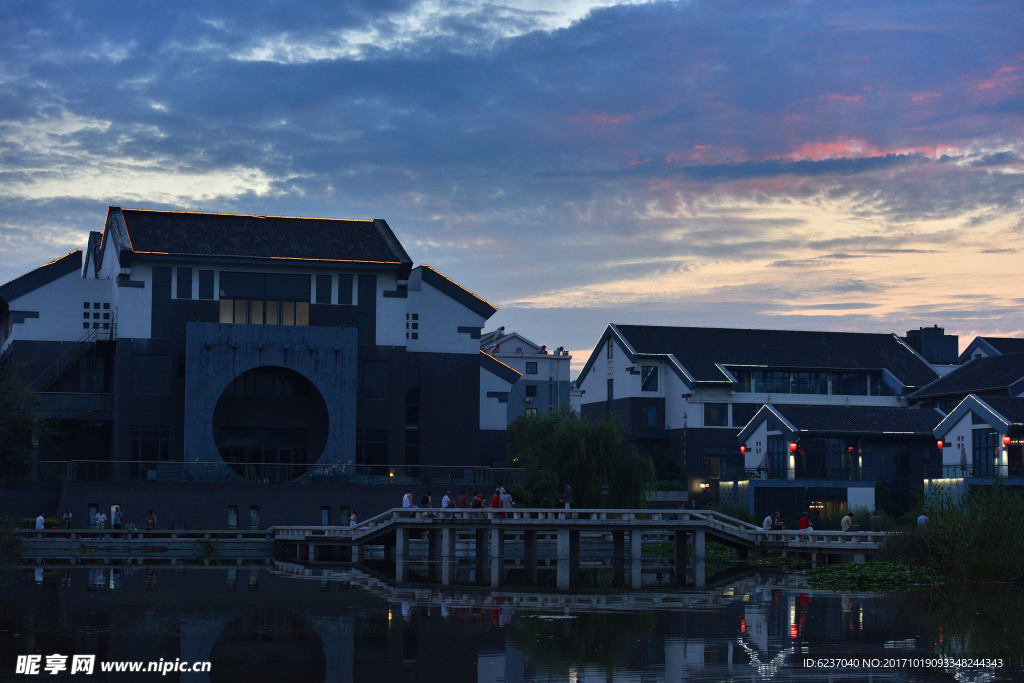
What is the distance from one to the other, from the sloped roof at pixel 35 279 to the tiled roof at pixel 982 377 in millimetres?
49822

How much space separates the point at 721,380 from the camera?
8231 cm

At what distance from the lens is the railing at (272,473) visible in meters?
54.4

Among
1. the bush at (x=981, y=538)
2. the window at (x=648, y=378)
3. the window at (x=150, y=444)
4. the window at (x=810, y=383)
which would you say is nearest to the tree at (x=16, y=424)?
the window at (x=150, y=444)

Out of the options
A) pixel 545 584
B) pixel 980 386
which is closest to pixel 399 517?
pixel 545 584

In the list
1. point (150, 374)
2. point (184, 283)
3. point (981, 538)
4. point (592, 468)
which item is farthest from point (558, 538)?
point (184, 283)

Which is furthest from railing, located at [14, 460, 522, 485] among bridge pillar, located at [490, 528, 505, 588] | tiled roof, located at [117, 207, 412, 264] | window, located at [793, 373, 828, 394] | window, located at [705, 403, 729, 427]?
window, located at [793, 373, 828, 394]

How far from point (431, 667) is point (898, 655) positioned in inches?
337

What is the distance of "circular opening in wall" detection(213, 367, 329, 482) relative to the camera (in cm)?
5997

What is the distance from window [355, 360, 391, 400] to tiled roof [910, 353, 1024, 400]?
33.4 metres

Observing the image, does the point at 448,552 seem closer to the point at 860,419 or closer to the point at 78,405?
the point at 78,405

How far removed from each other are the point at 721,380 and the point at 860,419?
15.5 metres

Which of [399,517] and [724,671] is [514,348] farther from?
[724,671]

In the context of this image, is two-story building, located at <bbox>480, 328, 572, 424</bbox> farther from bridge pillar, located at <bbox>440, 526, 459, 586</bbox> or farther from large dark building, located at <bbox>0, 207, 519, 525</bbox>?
bridge pillar, located at <bbox>440, 526, 459, 586</bbox>

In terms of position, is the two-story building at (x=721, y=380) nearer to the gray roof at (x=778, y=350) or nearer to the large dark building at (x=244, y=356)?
the gray roof at (x=778, y=350)
